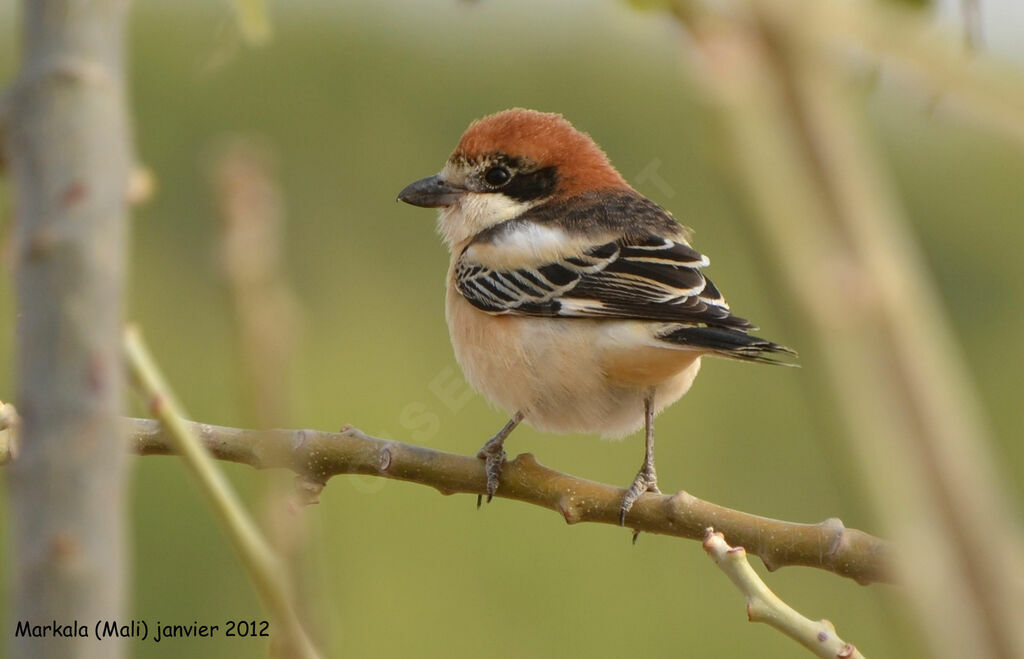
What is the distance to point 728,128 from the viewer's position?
0.38 m

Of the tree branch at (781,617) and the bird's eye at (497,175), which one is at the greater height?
the bird's eye at (497,175)

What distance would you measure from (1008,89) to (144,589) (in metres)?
11.8

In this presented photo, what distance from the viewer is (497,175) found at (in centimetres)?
338

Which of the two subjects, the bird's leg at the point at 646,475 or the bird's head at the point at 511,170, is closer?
the bird's leg at the point at 646,475

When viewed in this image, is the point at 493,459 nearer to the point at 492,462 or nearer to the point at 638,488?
the point at 492,462

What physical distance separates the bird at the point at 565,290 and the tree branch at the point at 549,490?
0.10 meters

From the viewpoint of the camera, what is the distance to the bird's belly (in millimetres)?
2793

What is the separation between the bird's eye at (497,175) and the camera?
3369mm

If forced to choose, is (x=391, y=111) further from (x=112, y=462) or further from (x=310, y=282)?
(x=112, y=462)

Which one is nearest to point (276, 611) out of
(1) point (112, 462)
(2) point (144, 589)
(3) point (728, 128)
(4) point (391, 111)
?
(1) point (112, 462)

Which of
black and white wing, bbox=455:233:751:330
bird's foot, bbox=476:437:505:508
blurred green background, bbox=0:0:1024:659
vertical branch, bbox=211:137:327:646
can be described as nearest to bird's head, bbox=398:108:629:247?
black and white wing, bbox=455:233:751:330

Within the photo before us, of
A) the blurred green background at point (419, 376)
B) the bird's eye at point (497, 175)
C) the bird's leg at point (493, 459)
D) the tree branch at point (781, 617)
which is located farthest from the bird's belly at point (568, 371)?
the blurred green background at point (419, 376)

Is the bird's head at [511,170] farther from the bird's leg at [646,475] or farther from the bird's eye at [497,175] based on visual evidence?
the bird's leg at [646,475]

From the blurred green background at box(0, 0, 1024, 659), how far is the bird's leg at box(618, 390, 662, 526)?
18.9 ft
